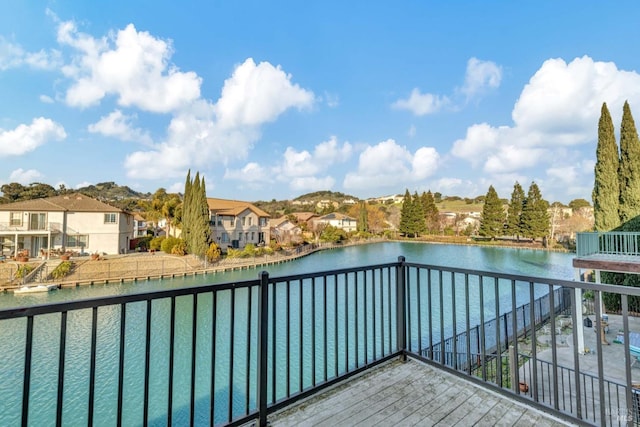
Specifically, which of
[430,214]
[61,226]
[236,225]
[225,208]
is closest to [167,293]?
[61,226]

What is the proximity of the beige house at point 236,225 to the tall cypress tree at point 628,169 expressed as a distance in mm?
24598

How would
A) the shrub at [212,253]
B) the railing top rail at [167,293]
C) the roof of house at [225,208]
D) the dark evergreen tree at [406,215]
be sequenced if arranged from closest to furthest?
the railing top rail at [167,293] → the shrub at [212,253] → the roof of house at [225,208] → the dark evergreen tree at [406,215]

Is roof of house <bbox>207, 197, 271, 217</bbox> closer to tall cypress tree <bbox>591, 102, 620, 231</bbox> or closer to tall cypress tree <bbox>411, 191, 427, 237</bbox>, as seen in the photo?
tall cypress tree <bbox>411, 191, 427, 237</bbox>

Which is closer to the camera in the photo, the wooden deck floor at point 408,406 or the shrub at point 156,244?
the wooden deck floor at point 408,406

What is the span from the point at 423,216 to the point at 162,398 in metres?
38.9

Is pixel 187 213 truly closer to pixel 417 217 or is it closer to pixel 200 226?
pixel 200 226

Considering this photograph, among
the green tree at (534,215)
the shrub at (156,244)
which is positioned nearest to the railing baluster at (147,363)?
the shrub at (156,244)

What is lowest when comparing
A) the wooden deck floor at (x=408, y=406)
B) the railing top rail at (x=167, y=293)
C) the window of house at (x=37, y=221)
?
the wooden deck floor at (x=408, y=406)

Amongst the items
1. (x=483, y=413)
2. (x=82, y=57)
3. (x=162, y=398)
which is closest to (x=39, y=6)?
(x=82, y=57)

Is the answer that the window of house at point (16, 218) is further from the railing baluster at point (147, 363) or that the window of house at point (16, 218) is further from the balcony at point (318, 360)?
the railing baluster at point (147, 363)

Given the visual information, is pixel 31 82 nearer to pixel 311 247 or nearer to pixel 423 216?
pixel 311 247

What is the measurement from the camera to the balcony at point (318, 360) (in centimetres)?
159

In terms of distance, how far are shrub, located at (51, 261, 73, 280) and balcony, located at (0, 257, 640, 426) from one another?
5.34 meters

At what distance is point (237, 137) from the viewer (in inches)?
714
